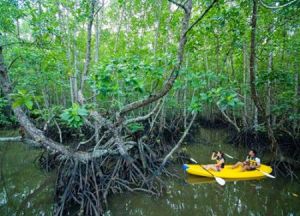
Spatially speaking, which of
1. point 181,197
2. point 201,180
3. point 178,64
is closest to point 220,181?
point 201,180

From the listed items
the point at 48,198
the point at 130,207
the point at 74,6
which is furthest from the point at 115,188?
the point at 74,6

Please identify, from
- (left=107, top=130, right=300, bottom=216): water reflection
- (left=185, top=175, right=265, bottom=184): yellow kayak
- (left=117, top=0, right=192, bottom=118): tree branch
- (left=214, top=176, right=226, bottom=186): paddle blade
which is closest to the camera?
(left=117, top=0, right=192, bottom=118): tree branch

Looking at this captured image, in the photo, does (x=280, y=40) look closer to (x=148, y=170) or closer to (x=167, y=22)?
(x=167, y=22)

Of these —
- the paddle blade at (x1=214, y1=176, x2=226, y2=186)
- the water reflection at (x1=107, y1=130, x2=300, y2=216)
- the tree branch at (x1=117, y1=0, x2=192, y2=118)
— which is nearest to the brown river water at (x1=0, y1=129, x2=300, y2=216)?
the water reflection at (x1=107, y1=130, x2=300, y2=216)

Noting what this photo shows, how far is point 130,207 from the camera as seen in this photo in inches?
192

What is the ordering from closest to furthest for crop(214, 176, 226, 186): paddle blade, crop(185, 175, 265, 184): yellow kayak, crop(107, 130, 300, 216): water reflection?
1. crop(107, 130, 300, 216): water reflection
2. crop(214, 176, 226, 186): paddle blade
3. crop(185, 175, 265, 184): yellow kayak

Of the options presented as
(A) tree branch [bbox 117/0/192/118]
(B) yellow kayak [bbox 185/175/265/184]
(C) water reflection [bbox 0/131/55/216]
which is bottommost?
(B) yellow kayak [bbox 185/175/265/184]

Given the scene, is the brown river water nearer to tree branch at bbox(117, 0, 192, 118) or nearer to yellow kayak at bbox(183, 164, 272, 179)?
yellow kayak at bbox(183, 164, 272, 179)

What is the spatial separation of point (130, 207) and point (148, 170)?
136cm

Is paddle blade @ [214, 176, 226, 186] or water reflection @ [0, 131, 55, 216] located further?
paddle blade @ [214, 176, 226, 186]

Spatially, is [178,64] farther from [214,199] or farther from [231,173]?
[231,173]

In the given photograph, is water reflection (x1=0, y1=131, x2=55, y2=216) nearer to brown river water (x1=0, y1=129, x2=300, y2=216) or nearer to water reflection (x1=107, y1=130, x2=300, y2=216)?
brown river water (x1=0, y1=129, x2=300, y2=216)

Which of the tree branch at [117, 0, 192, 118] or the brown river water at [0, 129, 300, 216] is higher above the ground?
the tree branch at [117, 0, 192, 118]

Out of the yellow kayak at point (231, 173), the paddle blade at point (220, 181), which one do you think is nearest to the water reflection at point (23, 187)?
the yellow kayak at point (231, 173)
